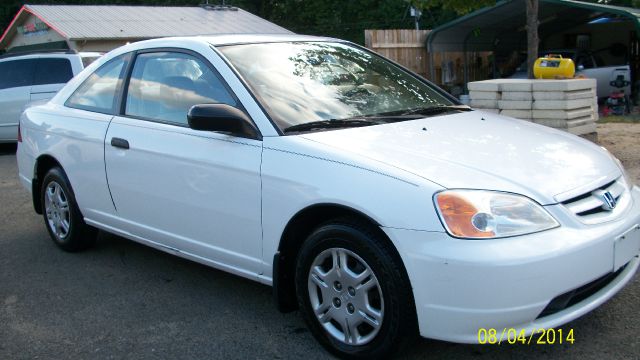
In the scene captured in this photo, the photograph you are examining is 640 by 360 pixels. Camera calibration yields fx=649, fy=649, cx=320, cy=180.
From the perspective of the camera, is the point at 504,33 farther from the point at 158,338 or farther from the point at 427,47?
the point at 158,338

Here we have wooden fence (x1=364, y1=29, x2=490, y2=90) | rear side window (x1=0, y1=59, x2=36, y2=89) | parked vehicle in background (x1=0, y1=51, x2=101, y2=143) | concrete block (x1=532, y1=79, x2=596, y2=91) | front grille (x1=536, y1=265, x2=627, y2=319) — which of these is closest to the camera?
front grille (x1=536, y1=265, x2=627, y2=319)

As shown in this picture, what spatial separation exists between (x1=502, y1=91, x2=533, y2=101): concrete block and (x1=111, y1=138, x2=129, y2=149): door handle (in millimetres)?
5060

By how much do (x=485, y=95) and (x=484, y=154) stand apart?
16.5ft

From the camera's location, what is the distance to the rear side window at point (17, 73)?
39.3 ft

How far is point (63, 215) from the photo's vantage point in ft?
17.7

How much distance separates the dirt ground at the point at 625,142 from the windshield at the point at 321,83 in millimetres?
3679

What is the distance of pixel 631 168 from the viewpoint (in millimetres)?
7496

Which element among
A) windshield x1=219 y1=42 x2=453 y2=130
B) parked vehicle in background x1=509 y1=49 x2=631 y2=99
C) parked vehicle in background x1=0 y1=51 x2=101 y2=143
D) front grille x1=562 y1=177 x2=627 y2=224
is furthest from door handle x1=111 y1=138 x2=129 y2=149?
parked vehicle in background x1=509 y1=49 x2=631 y2=99

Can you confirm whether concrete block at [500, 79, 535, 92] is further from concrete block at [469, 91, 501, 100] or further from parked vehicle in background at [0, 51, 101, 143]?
parked vehicle in background at [0, 51, 101, 143]

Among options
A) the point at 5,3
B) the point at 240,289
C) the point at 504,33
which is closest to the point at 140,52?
the point at 240,289

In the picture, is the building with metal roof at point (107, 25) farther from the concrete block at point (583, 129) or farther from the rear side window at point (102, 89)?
the rear side window at point (102, 89)

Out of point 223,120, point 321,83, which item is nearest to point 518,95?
point 321,83

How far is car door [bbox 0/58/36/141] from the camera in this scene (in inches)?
464

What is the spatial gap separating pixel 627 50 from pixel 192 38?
61.8ft
